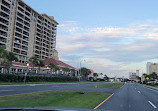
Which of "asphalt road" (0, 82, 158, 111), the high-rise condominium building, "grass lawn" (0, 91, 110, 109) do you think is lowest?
"asphalt road" (0, 82, 158, 111)

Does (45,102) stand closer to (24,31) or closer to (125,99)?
(125,99)

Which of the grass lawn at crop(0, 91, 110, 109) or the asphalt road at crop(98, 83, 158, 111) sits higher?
the grass lawn at crop(0, 91, 110, 109)

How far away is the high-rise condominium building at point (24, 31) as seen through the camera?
68.6 meters

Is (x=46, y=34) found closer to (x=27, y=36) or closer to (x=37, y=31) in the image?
(x=37, y=31)

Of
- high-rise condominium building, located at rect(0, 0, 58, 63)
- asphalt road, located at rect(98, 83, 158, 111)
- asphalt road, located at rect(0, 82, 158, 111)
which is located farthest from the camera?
high-rise condominium building, located at rect(0, 0, 58, 63)

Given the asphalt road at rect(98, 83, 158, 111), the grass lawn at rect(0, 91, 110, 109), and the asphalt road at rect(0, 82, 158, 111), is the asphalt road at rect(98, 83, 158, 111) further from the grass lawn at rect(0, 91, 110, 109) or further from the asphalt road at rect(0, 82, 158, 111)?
the grass lawn at rect(0, 91, 110, 109)

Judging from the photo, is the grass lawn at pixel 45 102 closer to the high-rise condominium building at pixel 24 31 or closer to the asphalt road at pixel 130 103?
the asphalt road at pixel 130 103

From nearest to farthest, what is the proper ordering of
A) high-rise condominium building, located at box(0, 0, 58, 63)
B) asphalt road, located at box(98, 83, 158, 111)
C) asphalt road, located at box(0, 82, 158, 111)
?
asphalt road, located at box(98, 83, 158, 111)
asphalt road, located at box(0, 82, 158, 111)
high-rise condominium building, located at box(0, 0, 58, 63)

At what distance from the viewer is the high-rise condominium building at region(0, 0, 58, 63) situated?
6862 cm

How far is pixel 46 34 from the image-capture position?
102 meters

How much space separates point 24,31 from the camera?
81.6 metres

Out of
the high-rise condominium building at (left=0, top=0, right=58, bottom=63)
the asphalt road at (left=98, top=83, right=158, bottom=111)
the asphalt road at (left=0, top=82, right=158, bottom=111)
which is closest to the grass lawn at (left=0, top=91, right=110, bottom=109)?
the asphalt road at (left=98, top=83, right=158, bottom=111)

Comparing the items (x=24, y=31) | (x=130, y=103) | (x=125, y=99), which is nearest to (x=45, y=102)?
(x=130, y=103)

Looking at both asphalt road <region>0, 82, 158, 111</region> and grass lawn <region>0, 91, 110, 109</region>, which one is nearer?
grass lawn <region>0, 91, 110, 109</region>
